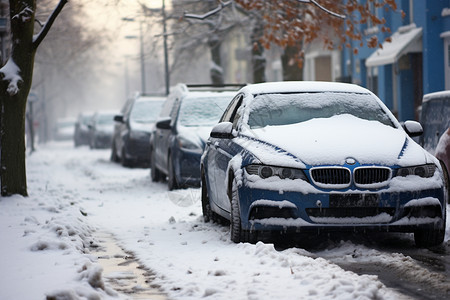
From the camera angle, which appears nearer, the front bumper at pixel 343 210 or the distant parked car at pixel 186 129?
the front bumper at pixel 343 210

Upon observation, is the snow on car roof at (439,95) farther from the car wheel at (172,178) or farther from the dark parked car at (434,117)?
the car wheel at (172,178)

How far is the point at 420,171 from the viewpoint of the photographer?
8617mm

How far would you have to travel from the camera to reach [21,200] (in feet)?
42.4

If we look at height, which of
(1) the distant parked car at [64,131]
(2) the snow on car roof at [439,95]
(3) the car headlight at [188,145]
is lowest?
(1) the distant parked car at [64,131]

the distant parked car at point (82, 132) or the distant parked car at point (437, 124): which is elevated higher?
the distant parked car at point (437, 124)

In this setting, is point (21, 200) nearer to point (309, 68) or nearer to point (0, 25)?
point (0, 25)

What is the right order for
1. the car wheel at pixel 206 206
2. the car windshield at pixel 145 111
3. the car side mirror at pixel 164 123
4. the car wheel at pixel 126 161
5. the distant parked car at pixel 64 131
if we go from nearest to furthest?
the car wheel at pixel 206 206, the car side mirror at pixel 164 123, the car windshield at pixel 145 111, the car wheel at pixel 126 161, the distant parked car at pixel 64 131

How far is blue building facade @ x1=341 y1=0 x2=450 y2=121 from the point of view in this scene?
28.2 metres

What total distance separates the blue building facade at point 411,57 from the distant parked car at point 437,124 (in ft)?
40.8

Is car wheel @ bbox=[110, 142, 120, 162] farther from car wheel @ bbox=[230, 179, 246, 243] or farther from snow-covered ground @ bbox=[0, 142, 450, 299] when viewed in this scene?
car wheel @ bbox=[230, 179, 246, 243]

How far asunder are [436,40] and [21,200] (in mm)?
18071

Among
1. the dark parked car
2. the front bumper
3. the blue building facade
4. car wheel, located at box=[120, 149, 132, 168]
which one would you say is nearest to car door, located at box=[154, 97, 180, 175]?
the dark parked car

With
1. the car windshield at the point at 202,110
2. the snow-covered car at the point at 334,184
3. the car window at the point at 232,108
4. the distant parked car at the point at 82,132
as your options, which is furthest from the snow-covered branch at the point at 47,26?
the distant parked car at the point at 82,132

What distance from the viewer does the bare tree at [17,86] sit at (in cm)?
1298
